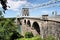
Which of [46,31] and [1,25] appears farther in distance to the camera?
[46,31]

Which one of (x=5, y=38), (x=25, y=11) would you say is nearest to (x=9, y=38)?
(x=5, y=38)

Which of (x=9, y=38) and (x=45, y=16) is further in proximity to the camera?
(x=45, y=16)

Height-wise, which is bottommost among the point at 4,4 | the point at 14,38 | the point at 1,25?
the point at 14,38

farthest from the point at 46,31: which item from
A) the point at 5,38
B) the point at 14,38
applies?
the point at 5,38

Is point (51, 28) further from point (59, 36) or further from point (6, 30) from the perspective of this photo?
point (6, 30)

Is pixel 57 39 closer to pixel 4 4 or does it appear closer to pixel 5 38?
pixel 5 38

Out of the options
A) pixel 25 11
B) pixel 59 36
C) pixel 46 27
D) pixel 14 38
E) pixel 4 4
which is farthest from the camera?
pixel 25 11

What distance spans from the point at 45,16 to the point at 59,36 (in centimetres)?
484

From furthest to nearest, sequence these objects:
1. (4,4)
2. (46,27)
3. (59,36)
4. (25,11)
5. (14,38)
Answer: (25,11) → (46,27) → (14,38) → (59,36) → (4,4)

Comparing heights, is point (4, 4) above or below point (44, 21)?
above

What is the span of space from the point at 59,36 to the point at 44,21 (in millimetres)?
4779

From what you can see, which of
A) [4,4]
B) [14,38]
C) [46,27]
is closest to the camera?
[4,4]

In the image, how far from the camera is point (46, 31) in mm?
21500

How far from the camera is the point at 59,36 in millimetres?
17422
